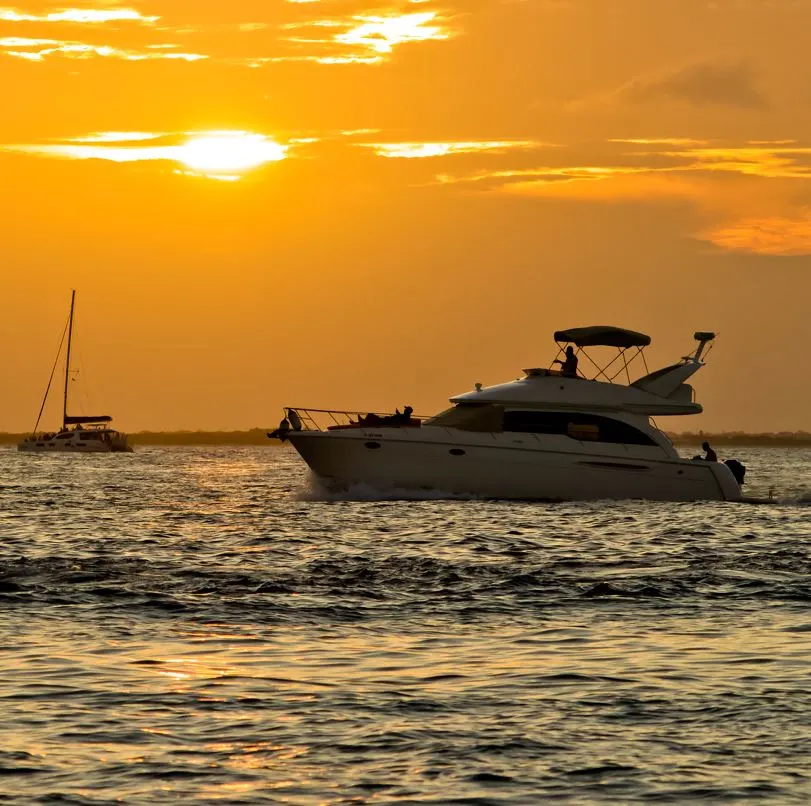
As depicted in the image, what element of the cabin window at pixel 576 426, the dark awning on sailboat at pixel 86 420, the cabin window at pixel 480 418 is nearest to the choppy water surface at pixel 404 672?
the cabin window at pixel 480 418

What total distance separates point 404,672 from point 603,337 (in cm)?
2968

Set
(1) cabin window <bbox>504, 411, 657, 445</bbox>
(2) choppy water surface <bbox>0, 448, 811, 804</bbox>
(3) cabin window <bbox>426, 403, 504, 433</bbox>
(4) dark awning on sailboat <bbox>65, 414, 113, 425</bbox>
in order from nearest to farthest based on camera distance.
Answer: (2) choppy water surface <bbox>0, 448, 811, 804</bbox>, (3) cabin window <bbox>426, 403, 504, 433</bbox>, (1) cabin window <bbox>504, 411, 657, 445</bbox>, (4) dark awning on sailboat <bbox>65, 414, 113, 425</bbox>

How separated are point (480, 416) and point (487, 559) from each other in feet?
45.7

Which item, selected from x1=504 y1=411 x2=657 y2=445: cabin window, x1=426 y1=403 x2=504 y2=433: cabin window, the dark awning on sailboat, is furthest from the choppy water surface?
the dark awning on sailboat

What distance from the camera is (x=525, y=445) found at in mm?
39562

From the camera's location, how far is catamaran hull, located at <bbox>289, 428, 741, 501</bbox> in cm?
3934

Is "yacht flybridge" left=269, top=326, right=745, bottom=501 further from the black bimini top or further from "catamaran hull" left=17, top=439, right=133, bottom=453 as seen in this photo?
"catamaran hull" left=17, top=439, right=133, bottom=453

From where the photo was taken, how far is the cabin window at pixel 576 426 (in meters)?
39.5

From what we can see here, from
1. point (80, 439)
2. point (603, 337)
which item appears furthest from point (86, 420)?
point (603, 337)

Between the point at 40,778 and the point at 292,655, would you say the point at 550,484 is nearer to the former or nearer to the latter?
the point at 292,655

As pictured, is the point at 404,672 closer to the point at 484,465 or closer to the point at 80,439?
the point at 484,465

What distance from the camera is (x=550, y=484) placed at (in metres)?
40.0

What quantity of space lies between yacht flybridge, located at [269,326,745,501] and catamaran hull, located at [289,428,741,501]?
3cm

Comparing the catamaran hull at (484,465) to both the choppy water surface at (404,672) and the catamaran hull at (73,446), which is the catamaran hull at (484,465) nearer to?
the choppy water surface at (404,672)
